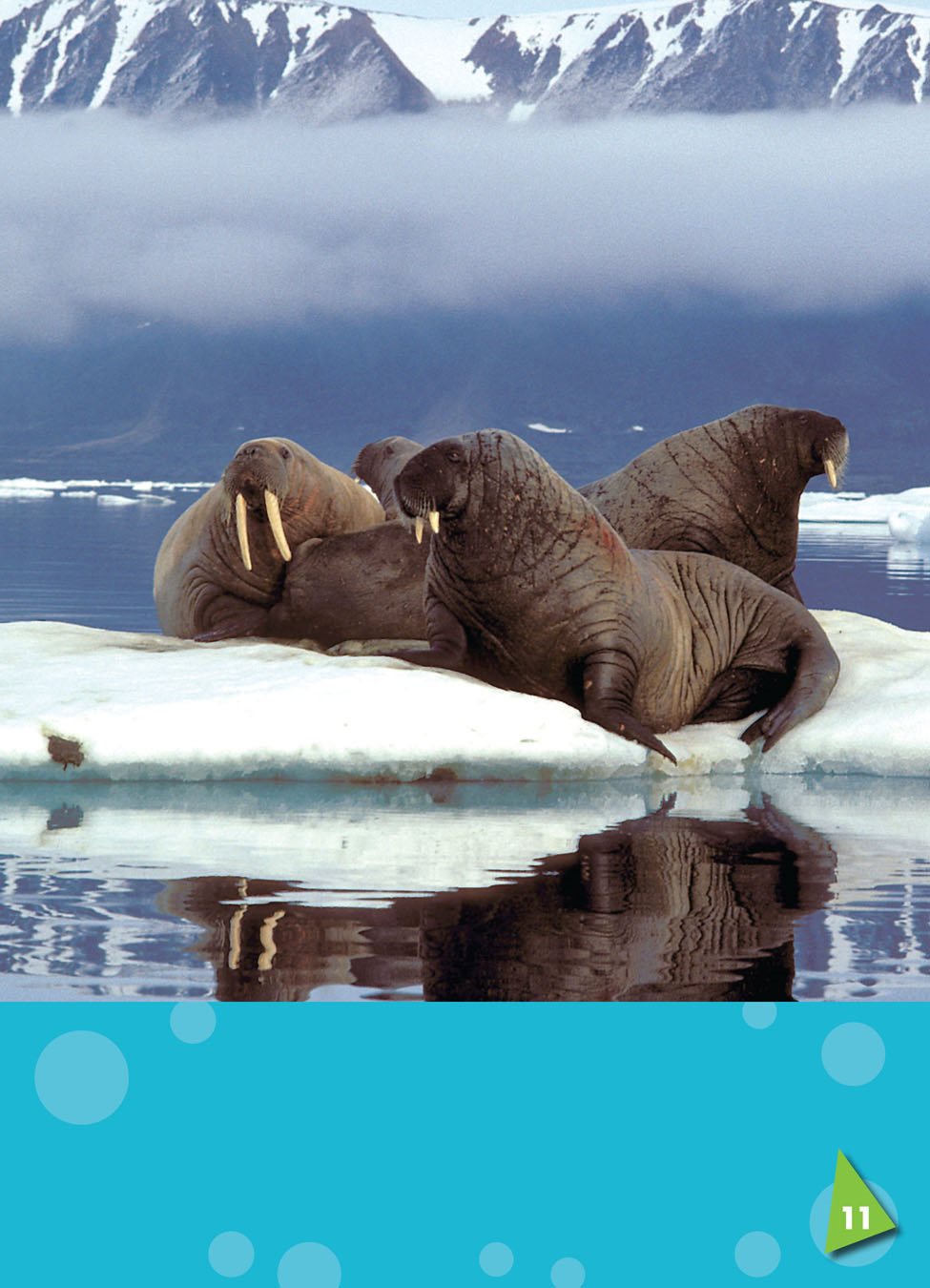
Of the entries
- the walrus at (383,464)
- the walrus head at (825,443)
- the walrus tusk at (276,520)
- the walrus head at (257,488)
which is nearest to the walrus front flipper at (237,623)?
the walrus head at (257,488)

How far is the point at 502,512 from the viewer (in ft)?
22.0

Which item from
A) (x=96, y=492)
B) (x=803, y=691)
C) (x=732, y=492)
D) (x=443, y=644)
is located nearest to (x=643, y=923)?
(x=443, y=644)

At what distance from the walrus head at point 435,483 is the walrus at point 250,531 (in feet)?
5.28

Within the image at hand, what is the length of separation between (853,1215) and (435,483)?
13.7 feet

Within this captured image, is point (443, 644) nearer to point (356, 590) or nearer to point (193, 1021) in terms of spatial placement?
point (356, 590)

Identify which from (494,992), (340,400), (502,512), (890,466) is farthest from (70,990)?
(340,400)

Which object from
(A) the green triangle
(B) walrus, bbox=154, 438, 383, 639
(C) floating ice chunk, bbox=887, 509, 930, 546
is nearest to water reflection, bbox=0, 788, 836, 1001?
(A) the green triangle

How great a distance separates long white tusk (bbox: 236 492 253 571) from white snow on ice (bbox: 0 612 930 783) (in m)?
1.09

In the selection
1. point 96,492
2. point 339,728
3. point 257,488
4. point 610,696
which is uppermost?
point 96,492

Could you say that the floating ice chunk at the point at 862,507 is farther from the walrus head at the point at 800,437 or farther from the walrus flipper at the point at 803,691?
the walrus flipper at the point at 803,691

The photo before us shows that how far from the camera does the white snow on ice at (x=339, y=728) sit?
609cm

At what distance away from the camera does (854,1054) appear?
2.72m

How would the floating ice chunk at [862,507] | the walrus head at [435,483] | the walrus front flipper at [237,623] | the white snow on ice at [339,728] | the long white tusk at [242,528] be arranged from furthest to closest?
the floating ice chunk at [862,507] → the walrus front flipper at [237,623] → the long white tusk at [242,528] → the walrus head at [435,483] → the white snow on ice at [339,728]

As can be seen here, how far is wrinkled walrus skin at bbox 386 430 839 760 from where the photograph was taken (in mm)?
6668
